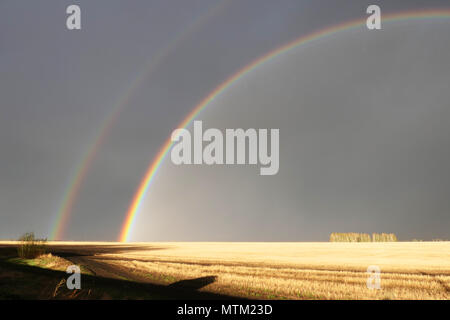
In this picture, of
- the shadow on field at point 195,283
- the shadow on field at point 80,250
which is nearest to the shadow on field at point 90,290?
the shadow on field at point 195,283

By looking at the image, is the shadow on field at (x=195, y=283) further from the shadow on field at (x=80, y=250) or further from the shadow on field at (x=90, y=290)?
the shadow on field at (x=80, y=250)

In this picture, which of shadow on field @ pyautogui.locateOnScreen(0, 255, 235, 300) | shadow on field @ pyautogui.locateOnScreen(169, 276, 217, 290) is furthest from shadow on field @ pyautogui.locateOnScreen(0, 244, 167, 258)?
shadow on field @ pyautogui.locateOnScreen(169, 276, 217, 290)

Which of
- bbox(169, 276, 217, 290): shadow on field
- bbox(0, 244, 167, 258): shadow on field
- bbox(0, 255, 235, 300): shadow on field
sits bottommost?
bbox(0, 244, 167, 258): shadow on field

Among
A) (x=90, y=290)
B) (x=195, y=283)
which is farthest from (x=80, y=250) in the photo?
(x=90, y=290)

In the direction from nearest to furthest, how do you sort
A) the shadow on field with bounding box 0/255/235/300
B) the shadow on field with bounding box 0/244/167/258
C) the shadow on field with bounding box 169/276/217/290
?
1. the shadow on field with bounding box 0/255/235/300
2. the shadow on field with bounding box 169/276/217/290
3. the shadow on field with bounding box 0/244/167/258

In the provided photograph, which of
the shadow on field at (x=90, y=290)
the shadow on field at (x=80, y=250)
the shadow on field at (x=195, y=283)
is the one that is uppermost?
the shadow on field at (x=90, y=290)

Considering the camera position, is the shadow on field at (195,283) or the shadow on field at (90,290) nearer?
the shadow on field at (90,290)

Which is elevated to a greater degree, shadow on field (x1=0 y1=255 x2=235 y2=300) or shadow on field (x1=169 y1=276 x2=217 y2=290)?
shadow on field (x1=0 y1=255 x2=235 y2=300)

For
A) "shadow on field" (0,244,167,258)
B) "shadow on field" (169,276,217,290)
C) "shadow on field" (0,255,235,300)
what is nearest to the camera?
"shadow on field" (0,255,235,300)

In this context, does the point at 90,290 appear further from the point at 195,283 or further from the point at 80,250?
the point at 80,250

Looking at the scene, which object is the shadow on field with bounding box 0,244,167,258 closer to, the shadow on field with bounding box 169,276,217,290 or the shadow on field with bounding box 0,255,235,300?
the shadow on field with bounding box 0,255,235,300

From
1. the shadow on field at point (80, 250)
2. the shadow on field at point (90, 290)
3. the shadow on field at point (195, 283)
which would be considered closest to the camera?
the shadow on field at point (90, 290)

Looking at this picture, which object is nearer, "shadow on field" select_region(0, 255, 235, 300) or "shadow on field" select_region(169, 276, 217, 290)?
"shadow on field" select_region(0, 255, 235, 300)
